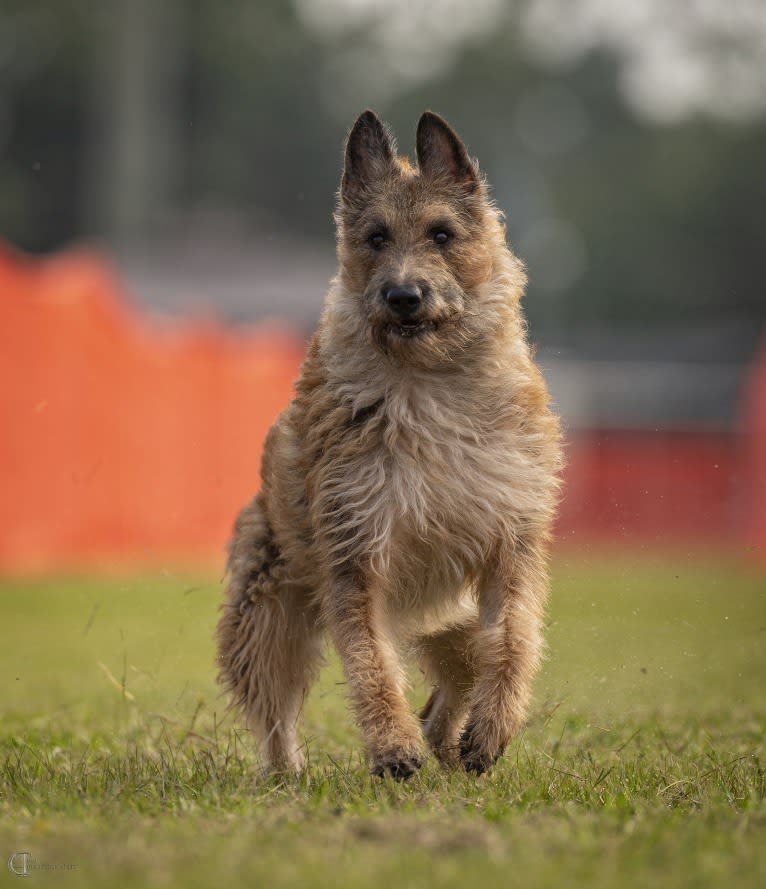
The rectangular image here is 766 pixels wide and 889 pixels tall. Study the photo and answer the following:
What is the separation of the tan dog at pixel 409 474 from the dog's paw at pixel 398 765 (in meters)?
0.06

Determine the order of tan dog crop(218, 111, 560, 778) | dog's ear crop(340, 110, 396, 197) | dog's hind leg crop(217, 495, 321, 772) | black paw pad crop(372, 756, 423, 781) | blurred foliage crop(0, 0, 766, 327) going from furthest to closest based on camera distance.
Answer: blurred foliage crop(0, 0, 766, 327) → dog's hind leg crop(217, 495, 321, 772) → dog's ear crop(340, 110, 396, 197) → tan dog crop(218, 111, 560, 778) → black paw pad crop(372, 756, 423, 781)

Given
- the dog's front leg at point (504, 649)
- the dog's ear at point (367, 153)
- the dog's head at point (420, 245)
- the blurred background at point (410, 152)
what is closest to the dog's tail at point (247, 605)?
the dog's front leg at point (504, 649)

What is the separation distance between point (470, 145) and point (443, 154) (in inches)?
1765

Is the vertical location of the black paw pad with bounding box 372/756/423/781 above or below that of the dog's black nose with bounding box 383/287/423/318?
below

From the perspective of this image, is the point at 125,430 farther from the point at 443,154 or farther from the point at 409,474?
the point at 409,474

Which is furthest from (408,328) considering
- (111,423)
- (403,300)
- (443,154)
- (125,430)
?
(125,430)

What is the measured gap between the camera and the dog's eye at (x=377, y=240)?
5375 millimetres

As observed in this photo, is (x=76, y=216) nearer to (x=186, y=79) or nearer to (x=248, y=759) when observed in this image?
(x=186, y=79)

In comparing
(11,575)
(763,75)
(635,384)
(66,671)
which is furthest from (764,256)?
(66,671)

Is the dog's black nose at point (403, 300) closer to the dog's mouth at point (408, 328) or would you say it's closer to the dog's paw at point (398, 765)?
the dog's mouth at point (408, 328)

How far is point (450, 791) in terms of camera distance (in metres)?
4.55

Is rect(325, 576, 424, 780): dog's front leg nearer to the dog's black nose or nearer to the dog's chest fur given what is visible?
the dog's chest fur

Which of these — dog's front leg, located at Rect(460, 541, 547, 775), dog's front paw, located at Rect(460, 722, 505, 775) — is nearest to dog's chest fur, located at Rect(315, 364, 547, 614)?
dog's front leg, located at Rect(460, 541, 547, 775)

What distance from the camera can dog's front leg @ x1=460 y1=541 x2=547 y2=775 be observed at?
195 inches
